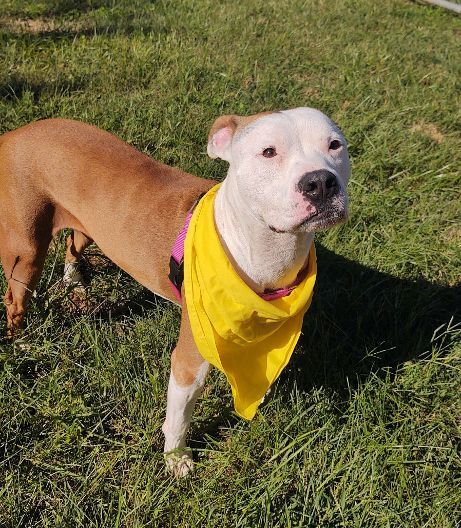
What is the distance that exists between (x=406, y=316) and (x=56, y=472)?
233 centimetres

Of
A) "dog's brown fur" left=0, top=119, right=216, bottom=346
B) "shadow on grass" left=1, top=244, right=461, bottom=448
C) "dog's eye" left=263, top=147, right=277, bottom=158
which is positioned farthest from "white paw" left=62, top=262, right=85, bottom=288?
"dog's eye" left=263, top=147, right=277, bottom=158

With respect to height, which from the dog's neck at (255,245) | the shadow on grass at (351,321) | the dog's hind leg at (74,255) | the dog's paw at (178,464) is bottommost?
the dog's paw at (178,464)

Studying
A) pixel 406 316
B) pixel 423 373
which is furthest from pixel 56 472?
pixel 406 316

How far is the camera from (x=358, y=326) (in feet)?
11.0

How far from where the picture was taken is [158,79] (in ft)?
17.7

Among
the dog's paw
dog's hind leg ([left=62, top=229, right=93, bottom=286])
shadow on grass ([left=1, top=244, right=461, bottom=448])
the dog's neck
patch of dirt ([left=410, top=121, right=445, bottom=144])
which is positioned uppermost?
the dog's neck

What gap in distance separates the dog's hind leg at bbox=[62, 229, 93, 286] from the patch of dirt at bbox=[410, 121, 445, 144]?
3.61 m

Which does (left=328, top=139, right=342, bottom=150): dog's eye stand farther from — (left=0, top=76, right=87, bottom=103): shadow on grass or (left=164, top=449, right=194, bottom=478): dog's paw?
(left=0, top=76, right=87, bottom=103): shadow on grass

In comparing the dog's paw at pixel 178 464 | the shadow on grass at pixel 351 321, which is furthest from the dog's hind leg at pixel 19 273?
the dog's paw at pixel 178 464

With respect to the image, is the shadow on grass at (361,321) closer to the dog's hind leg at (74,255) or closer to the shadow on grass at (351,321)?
the shadow on grass at (351,321)

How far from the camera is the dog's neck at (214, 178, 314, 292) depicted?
2262 millimetres

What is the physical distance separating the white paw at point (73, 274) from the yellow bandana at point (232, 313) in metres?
1.25

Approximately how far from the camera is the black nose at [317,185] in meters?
1.95

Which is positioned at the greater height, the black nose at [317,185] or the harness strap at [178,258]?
the black nose at [317,185]
